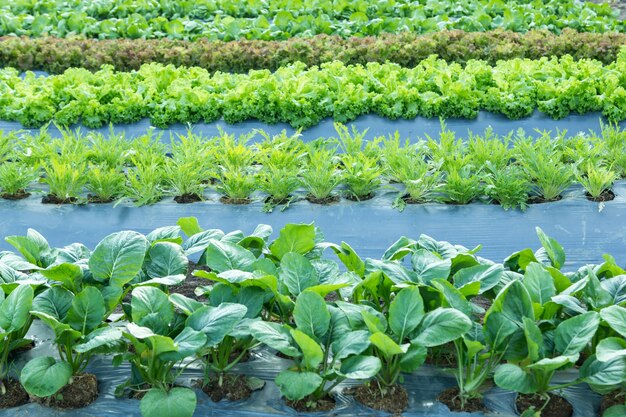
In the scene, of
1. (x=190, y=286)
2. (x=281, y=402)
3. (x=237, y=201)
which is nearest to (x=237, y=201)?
(x=237, y=201)

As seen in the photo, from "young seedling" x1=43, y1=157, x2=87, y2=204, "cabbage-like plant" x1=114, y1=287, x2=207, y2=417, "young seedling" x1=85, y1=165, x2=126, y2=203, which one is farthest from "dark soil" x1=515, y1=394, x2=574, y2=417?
"young seedling" x1=43, y1=157, x2=87, y2=204

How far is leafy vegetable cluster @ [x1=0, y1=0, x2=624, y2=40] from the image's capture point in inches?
412

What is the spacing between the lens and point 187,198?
5.63 metres

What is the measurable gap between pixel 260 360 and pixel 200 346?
56cm

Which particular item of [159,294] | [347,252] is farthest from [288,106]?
[159,294]

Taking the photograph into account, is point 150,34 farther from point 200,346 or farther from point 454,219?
Result: point 200,346

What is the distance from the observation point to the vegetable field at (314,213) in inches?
118

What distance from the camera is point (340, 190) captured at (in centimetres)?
568

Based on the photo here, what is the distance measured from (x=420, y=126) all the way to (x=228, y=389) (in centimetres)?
429

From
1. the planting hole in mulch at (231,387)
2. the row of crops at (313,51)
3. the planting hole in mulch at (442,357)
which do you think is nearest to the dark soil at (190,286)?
the planting hole in mulch at (231,387)

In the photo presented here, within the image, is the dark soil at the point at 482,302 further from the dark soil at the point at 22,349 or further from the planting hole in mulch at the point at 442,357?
the dark soil at the point at 22,349

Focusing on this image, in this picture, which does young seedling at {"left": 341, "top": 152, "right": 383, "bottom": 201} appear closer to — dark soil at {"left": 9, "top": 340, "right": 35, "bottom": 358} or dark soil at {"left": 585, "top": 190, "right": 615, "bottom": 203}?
dark soil at {"left": 585, "top": 190, "right": 615, "bottom": 203}

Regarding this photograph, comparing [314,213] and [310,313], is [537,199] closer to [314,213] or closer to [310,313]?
[314,213]

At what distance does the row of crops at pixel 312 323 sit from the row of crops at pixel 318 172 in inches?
79.3
